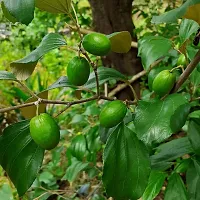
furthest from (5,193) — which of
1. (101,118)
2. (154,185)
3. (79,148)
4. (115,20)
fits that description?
(115,20)

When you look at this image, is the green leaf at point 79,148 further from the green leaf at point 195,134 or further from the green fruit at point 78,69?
the green fruit at point 78,69

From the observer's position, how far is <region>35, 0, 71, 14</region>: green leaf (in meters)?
0.58

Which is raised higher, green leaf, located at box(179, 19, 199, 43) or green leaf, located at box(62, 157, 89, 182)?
green leaf, located at box(179, 19, 199, 43)

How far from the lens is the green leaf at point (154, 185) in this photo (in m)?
0.84

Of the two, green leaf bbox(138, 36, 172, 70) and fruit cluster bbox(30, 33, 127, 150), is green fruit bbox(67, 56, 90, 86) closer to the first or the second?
fruit cluster bbox(30, 33, 127, 150)

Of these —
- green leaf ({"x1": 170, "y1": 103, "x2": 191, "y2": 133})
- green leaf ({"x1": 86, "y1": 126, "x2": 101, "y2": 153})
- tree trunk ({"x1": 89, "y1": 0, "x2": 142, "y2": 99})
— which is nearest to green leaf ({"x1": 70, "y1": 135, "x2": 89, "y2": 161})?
green leaf ({"x1": 86, "y1": 126, "x2": 101, "y2": 153})

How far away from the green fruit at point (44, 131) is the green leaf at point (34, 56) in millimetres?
95

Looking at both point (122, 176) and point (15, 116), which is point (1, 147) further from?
point (15, 116)

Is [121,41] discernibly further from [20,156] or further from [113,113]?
[20,156]

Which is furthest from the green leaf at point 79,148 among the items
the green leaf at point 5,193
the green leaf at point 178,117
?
the green leaf at point 178,117

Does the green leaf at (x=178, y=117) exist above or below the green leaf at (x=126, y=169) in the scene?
above

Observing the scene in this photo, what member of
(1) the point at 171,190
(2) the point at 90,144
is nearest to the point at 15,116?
(2) the point at 90,144

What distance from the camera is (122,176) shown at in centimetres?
67

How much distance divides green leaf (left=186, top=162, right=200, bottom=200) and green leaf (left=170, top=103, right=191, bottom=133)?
216mm
